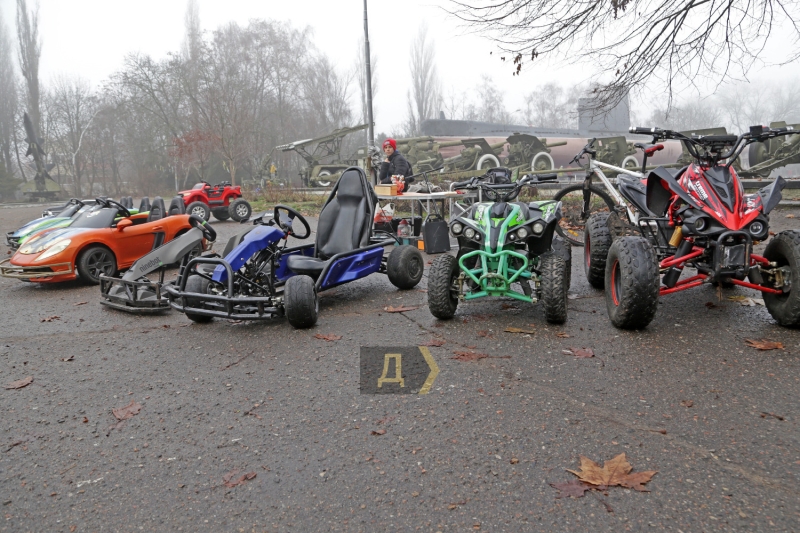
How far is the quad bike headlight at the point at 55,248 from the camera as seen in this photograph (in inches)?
293

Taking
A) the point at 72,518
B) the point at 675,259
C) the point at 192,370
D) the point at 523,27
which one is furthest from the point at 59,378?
the point at 523,27

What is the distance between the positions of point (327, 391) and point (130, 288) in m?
3.60

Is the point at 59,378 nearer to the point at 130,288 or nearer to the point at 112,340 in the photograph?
the point at 112,340

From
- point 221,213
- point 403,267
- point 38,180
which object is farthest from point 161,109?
point 403,267

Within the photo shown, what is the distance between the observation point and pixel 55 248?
7.55 meters

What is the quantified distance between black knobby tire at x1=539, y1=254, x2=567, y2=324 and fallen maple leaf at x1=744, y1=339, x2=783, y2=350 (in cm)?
134

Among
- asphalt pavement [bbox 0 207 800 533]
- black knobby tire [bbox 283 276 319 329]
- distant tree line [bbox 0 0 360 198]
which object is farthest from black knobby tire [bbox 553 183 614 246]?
distant tree line [bbox 0 0 360 198]

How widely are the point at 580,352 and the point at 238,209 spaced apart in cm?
1271

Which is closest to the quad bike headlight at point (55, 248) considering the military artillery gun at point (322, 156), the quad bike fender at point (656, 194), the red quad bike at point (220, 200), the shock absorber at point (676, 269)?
the quad bike fender at point (656, 194)

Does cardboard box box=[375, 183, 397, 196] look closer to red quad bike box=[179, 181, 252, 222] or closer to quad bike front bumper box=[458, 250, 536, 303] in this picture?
quad bike front bumper box=[458, 250, 536, 303]

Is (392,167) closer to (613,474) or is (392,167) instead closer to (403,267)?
(403,267)

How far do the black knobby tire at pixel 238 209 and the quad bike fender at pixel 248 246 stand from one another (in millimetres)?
9925

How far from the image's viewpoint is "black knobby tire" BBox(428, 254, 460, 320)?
5.07m

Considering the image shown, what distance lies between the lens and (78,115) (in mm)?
44094
